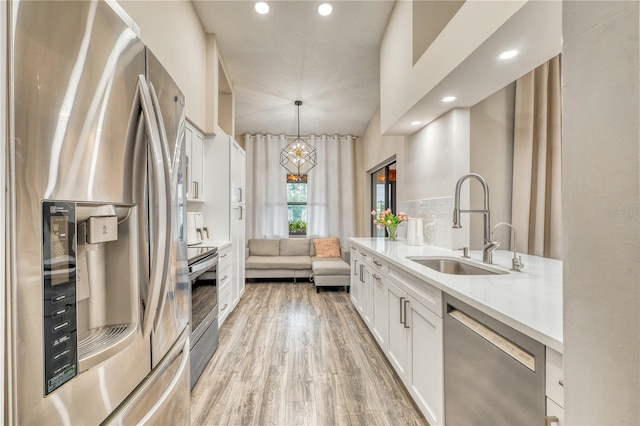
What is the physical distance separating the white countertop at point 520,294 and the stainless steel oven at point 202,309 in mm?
1439

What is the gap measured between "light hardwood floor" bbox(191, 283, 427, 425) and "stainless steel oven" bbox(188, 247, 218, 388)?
0.39 feet

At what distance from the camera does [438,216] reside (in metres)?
2.79

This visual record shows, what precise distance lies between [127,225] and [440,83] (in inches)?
80.7

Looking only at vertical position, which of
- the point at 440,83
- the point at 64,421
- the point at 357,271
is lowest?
the point at 357,271

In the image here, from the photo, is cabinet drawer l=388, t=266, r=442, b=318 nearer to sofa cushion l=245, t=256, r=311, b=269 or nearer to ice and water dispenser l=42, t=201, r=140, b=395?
ice and water dispenser l=42, t=201, r=140, b=395

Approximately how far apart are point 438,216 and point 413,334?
4.58 feet

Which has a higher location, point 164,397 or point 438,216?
point 438,216

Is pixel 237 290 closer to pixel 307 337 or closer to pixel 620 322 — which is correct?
pixel 307 337

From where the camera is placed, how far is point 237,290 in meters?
3.77

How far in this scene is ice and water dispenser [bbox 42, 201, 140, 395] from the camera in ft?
1.90

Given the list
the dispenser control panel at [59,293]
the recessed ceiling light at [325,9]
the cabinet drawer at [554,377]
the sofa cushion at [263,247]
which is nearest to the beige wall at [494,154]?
the recessed ceiling light at [325,9]

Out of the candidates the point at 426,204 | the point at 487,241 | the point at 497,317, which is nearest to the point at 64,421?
the point at 497,317

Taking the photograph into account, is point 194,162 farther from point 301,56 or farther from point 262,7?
point 301,56

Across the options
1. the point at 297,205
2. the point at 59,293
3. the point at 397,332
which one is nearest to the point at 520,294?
the point at 397,332
